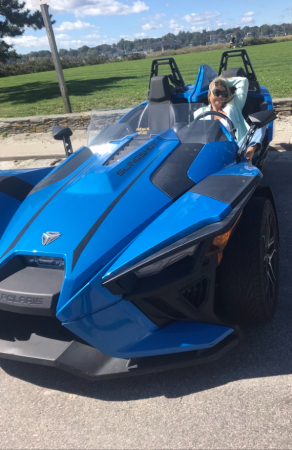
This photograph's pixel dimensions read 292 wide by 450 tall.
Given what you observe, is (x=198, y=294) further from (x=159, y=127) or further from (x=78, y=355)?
(x=159, y=127)

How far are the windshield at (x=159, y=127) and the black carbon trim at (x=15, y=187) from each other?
599 millimetres

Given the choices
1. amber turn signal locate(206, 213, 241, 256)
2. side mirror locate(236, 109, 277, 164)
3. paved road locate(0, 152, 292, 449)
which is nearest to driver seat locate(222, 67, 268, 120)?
side mirror locate(236, 109, 277, 164)

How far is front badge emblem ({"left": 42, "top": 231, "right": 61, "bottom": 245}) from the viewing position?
6.52 ft

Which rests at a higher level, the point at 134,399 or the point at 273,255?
the point at 273,255

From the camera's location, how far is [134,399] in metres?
1.97

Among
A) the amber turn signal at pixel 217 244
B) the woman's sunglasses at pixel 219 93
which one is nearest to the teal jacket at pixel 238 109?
the woman's sunglasses at pixel 219 93

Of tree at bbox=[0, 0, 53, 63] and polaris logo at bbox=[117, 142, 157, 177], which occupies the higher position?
tree at bbox=[0, 0, 53, 63]

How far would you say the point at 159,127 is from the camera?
357cm

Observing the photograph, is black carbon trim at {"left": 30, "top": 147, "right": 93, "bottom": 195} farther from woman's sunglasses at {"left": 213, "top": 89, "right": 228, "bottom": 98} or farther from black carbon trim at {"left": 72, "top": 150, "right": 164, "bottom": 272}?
woman's sunglasses at {"left": 213, "top": 89, "right": 228, "bottom": 98}

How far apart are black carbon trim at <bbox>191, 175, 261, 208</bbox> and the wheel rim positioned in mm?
344

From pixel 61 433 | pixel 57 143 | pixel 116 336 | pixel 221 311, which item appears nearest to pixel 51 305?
pixel 116 336

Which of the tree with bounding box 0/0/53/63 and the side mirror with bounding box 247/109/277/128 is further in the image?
the tree with bounding box 0/0/53/63

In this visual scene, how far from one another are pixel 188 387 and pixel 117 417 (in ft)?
1.29

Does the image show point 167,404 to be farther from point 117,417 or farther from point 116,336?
point 116,336
